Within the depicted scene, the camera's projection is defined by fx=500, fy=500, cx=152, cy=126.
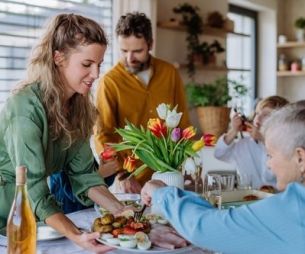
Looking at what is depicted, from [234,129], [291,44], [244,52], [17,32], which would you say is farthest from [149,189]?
[291,44]

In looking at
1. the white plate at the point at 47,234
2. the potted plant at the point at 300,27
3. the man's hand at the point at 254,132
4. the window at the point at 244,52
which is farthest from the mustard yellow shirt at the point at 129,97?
the potted plant at the point at 300,27

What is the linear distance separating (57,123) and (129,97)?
3.37ft

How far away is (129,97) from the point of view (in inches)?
96.4

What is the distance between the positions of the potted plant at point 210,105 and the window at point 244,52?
968 mm

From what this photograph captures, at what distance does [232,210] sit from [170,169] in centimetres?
59

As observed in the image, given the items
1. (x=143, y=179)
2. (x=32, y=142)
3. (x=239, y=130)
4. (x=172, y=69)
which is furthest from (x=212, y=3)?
(x=32, y=142)

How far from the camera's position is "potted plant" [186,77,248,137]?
12.7ft

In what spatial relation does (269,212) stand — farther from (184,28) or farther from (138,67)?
(184,28)

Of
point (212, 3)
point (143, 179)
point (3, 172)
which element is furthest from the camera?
point (212, 3)

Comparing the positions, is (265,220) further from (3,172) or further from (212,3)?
(212,3)

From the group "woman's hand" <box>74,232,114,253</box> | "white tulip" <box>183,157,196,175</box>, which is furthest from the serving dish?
"woman's hand" <box>74,232,114,253</box>

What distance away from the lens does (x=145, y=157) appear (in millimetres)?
1597

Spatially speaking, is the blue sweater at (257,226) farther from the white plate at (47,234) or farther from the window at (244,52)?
the window at (244,52)

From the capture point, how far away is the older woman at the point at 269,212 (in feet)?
3.10
